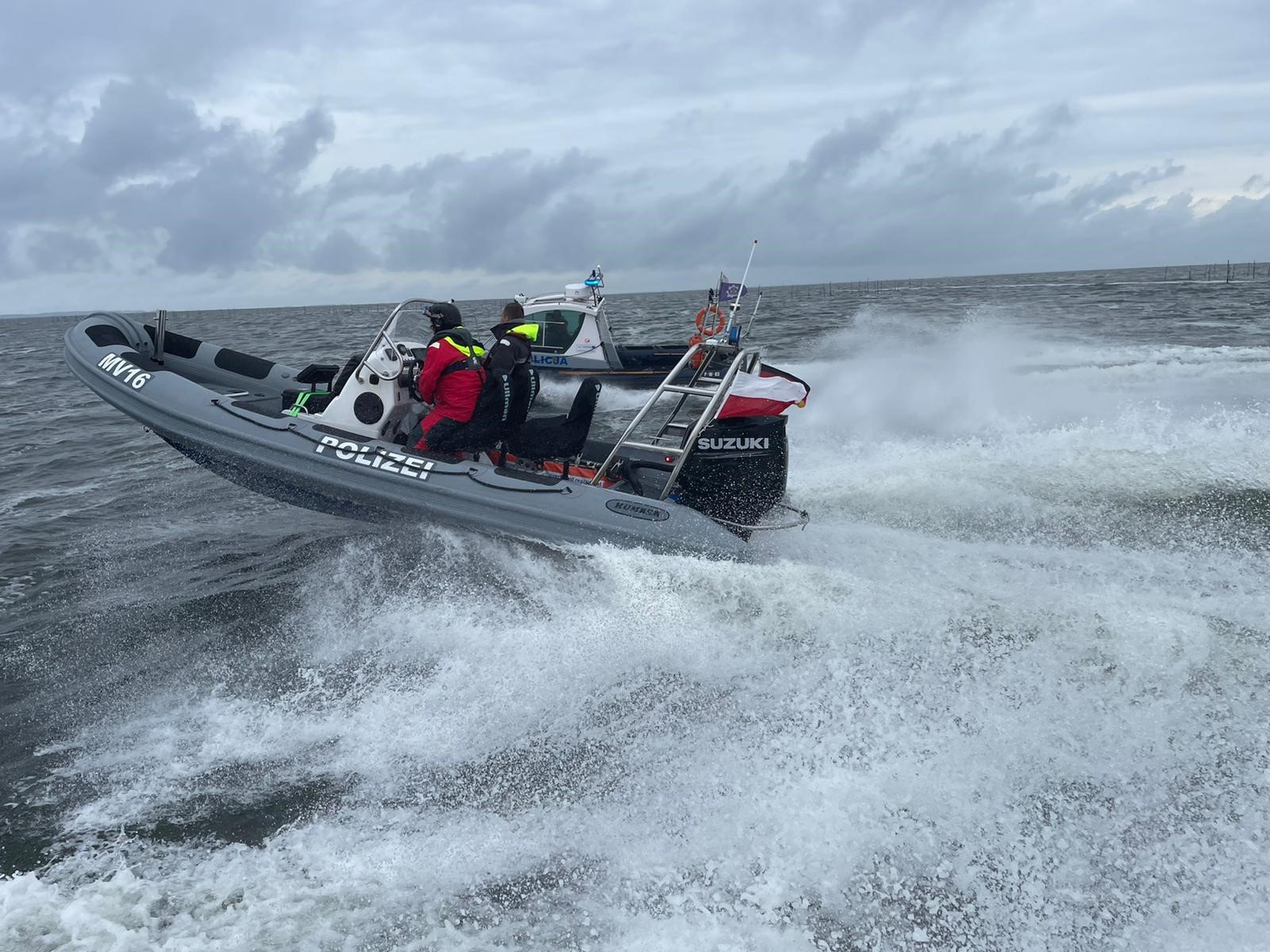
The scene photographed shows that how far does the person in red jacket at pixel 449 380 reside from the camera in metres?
5.09

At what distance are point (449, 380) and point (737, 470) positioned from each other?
71.3 inches

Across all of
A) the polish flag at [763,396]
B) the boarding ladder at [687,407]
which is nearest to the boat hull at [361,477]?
the boarding ladder at [687,407]

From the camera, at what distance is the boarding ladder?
4.76 m

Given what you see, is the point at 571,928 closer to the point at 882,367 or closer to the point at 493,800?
the point at 493,800

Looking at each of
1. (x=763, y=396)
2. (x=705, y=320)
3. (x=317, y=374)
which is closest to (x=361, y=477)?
(x=317, y=374)

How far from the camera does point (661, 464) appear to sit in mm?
5062

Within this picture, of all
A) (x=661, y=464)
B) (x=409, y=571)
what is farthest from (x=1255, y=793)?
(x=409, y=571)

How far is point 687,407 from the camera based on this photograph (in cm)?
545

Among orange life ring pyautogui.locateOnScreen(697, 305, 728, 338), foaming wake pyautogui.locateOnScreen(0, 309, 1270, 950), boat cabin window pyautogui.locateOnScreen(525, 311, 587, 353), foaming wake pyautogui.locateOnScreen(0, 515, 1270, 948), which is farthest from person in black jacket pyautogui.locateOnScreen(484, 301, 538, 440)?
boat cabin window pyautogui.locateOnScreen(525, 311, 587, 353)

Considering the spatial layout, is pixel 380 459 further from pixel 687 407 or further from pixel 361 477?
pixel 687 407

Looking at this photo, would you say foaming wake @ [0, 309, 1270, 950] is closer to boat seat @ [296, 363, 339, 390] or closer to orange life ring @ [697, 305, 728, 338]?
boat seat @ [296, 363, 339, 390]

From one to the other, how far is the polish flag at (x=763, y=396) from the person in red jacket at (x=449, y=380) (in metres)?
1.54

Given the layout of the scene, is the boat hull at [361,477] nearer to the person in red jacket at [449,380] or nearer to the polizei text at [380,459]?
the polizei text at [380,459]

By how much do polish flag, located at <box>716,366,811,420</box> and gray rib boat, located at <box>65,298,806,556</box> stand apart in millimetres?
60
